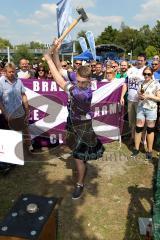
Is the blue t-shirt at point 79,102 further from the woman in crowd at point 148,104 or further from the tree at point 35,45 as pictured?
the tree at point 35,45

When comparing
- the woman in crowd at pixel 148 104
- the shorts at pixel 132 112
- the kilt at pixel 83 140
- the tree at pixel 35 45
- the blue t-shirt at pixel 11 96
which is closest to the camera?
the kilt at pixel 83 140

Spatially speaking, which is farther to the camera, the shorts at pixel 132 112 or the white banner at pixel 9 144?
the shorts at pixel 132 112

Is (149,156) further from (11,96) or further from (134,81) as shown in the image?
(11,96)

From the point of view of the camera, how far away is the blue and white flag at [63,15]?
22.7 feet

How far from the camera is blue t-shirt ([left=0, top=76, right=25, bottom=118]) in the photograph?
5.42 metres

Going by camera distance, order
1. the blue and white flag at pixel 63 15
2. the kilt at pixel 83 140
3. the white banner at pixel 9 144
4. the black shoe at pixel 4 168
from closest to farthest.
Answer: the white banner at pixel 9 144 < the kilt at pixel 83 140 < the black shoe at pixel 4 168 < the blue and white flag at pixel 63 15

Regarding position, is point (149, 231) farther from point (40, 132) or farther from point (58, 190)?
point (40, 132)

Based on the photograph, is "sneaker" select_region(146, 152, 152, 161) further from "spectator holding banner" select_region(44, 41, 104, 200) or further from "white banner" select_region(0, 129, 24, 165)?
"white banner" select_region(0, 129, 24, 165)

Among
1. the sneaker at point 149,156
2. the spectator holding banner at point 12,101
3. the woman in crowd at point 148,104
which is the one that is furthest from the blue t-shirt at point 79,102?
the sneaker at point 149,156

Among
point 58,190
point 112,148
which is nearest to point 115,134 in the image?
point 112,148

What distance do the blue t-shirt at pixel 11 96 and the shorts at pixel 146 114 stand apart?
7.32 feet

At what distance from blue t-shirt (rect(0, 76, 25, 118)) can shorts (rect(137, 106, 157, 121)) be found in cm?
223

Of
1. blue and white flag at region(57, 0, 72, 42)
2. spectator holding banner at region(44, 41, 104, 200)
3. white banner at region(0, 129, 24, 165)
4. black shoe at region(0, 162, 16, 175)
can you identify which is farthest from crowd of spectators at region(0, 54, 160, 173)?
white banner at region(0, 129, 24, 165)

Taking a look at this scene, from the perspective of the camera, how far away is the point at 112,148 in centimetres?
682
